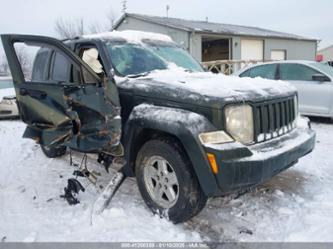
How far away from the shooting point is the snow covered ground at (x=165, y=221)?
3350mm

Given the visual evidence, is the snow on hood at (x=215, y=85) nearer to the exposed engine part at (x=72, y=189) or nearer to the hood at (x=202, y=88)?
the hood at (x=202, y=88)

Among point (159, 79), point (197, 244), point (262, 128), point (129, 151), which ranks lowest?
point (197, 244)

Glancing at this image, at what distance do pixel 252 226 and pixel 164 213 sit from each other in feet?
2.92

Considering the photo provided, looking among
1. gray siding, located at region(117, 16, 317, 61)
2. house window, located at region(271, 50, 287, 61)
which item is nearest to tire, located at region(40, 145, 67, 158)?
gray siding, located at region(117, 16, 317, 61)

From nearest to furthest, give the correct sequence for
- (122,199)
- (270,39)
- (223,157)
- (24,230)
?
1. (223,157)
2. (24,230)
3. (122,199)
4. (270,39)

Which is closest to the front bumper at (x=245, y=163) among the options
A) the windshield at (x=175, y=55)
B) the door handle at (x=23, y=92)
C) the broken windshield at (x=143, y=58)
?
the broken windshield at (x=143, y=58)

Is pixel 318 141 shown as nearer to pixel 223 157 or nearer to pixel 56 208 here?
pixel 223 157

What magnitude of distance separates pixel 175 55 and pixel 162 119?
200 centimetres

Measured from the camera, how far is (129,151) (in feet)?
12.8

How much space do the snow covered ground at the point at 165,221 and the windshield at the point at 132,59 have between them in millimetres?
1513

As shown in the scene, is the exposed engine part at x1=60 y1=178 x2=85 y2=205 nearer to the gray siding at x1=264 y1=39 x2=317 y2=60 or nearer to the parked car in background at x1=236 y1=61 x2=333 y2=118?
the parked car in background at x1=236 y1=61 x2=333 y2=118

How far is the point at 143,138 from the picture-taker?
3.89 meters

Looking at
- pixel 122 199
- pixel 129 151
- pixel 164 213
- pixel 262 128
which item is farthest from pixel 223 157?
pixel 122 199

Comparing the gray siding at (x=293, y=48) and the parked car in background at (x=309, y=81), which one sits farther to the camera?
the gray siding at (x=293, y=48)
